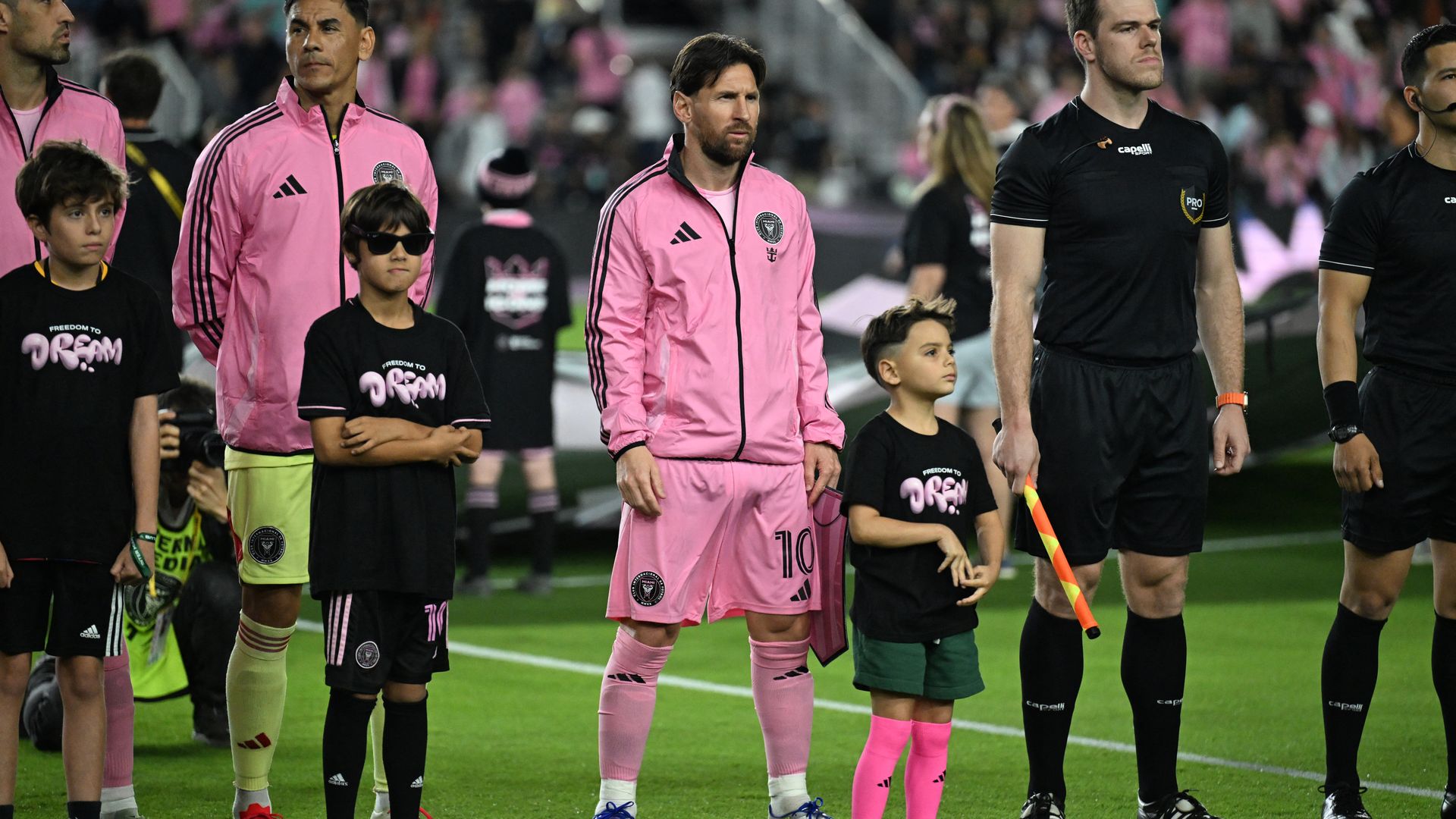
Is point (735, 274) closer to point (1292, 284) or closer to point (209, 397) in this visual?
point (209, 397)

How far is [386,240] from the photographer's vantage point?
450 centimetres

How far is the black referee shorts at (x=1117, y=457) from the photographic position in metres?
4.82

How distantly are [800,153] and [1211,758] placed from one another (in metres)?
11.9

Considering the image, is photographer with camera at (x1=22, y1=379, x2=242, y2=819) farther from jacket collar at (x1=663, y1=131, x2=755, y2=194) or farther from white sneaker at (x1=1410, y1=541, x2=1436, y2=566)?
white sneaker at (x1=1410, y1=541, x2=1436, y2=566)

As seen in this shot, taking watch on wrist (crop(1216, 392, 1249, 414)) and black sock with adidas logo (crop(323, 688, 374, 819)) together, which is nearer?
black sock with adidas logo (crop(323, 688, 374, 819))

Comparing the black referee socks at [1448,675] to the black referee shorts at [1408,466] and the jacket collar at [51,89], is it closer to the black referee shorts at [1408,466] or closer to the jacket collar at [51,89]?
the black referee shorts at [1408,466]

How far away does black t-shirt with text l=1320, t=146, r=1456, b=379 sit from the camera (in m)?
4.99

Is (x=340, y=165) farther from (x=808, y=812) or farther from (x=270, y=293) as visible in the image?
(x=808, y=812)

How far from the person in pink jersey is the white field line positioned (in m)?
2.84

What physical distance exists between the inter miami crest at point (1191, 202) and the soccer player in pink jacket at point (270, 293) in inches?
79.7

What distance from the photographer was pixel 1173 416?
484 centimetres

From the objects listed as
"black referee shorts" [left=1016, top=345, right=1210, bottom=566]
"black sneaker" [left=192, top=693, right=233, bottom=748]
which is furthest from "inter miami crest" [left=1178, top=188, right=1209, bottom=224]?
"black sneaker" [left=192, top=693, right=233, bottom=748]

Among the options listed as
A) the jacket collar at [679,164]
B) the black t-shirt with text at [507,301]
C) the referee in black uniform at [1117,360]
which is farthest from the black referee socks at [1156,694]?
the black t-shirt with text at [507,301]

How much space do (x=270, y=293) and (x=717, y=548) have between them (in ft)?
4.50
